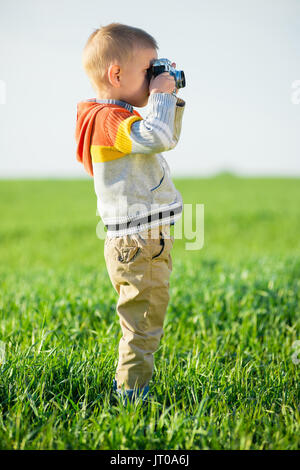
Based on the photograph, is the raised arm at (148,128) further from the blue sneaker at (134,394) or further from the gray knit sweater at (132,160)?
the blue sneaker at (134,394)

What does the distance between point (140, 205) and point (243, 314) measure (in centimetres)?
199

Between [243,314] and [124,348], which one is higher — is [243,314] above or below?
below

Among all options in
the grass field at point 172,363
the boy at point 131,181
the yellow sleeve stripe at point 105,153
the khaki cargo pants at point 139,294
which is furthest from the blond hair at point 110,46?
the grass field at point 172,363

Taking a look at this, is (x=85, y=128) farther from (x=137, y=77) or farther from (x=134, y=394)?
(x=134, y=394)

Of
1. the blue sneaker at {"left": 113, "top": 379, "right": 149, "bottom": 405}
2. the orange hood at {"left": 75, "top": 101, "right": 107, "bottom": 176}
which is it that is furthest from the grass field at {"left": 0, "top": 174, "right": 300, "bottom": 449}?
the orange hood at {"left": 75, "top": 101, "right": 107, "bottom": 176}

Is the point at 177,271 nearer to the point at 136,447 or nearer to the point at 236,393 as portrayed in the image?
the point at 236,393

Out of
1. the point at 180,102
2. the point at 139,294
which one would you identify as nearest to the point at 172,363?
the point at 139,294

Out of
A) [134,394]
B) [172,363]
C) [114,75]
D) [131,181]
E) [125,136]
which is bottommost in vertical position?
[172,363]

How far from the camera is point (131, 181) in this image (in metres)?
2.29

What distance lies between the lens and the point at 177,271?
525cm

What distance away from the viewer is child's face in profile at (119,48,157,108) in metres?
2.26

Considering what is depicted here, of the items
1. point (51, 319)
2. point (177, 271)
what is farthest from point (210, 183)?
point (51, 319)

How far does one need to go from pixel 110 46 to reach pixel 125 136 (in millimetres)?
505

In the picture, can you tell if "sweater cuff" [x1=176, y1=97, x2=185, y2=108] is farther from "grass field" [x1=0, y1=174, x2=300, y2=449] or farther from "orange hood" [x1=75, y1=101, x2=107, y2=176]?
"grass field" [x1=0, y1=174, x2=300, y2=449]
